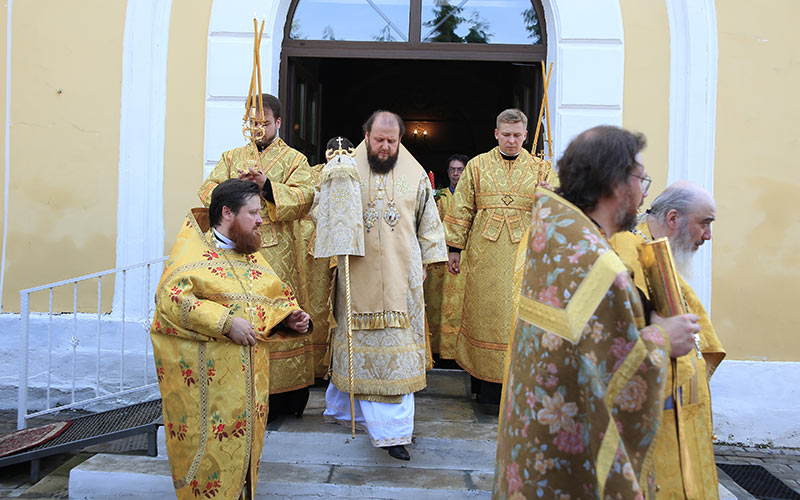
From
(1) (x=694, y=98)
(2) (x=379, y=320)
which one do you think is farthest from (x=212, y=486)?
(1) (x=694, y=98)

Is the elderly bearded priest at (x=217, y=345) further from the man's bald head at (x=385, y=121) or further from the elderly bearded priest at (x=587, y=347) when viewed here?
the elderly bearded priest at (x=587, y=347)

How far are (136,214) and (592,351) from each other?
15.5ft

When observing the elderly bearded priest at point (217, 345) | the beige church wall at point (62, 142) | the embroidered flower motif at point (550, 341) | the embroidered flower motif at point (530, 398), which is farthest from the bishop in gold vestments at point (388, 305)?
the beige church wall at point (62, 142)

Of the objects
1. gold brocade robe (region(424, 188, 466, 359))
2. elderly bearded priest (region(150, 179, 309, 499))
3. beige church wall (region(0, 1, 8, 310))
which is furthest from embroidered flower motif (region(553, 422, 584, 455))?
beige church wall (region(0, 1, 8, 310))

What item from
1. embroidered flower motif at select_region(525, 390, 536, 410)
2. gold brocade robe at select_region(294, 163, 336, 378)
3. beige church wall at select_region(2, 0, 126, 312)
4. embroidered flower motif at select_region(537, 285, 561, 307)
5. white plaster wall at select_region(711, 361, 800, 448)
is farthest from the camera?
beige church wall at select_region(2, 0, 126, 312)

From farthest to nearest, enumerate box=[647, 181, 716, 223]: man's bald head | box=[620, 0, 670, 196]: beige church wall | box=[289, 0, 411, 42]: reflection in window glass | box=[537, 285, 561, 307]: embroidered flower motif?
box=[289, 0, 411, 42]: reflection in window glass
box=[620, 0, 670, 196]: beige church wall
box=[647, 181, 716, 223]: man's bald head
box=[537, 285, 561, 307]: embroidered flower motif

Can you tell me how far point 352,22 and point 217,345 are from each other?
3.88 metres

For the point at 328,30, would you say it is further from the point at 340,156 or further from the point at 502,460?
the point at 502,460

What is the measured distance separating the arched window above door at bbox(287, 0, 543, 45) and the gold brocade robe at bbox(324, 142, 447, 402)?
2.14 metres

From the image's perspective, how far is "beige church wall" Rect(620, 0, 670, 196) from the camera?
5.50m

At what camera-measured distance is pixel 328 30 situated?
5.95 metres

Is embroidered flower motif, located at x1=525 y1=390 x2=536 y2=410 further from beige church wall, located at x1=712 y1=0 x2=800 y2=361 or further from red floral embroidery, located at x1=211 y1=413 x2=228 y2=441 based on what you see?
beige church wall, located at x1=712 y1=0 x2=800 y2=361

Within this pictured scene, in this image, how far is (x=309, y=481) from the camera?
12.5 ft

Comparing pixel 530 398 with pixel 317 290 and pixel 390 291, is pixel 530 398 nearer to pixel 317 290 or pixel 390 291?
pixel 390 291
